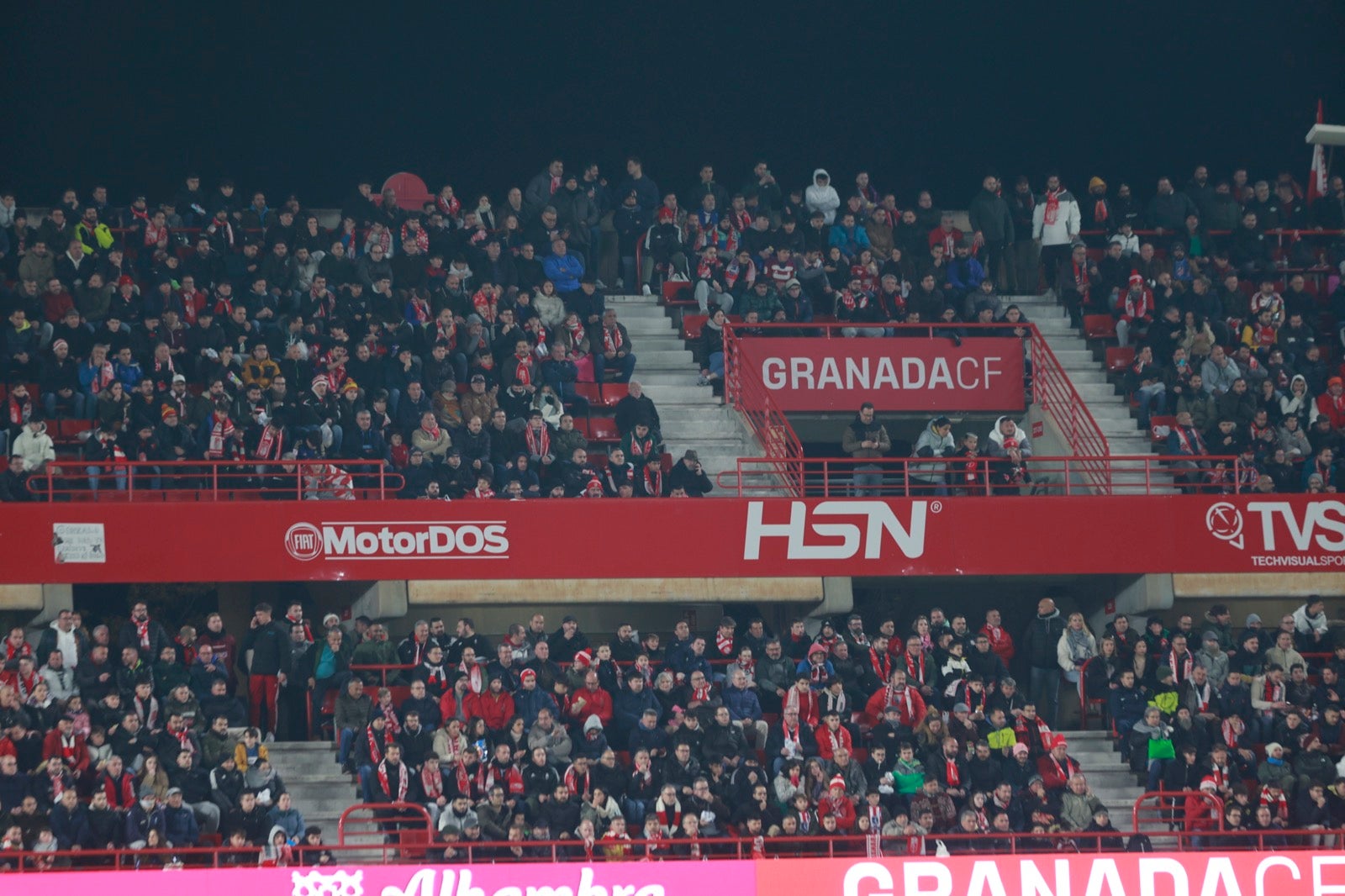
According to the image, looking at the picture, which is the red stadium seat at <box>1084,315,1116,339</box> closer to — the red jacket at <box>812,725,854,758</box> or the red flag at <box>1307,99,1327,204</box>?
the red flag at <box>1307,99,1327,204</box>

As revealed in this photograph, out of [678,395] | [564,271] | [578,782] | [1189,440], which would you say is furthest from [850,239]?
[578,782]

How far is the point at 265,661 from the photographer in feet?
69.7

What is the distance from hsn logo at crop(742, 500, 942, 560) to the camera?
22.8 m

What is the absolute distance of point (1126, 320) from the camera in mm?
26172

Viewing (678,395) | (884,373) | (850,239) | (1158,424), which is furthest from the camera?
(850,239)

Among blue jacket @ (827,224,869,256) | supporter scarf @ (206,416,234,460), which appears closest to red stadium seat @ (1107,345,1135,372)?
blue jacket @ (827,224,869,256)

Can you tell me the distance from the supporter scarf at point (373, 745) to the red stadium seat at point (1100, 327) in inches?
411

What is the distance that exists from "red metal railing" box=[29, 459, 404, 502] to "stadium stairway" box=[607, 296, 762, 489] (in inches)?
130

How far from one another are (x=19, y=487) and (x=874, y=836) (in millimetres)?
9025

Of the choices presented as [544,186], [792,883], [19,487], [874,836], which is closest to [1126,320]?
[544,186]

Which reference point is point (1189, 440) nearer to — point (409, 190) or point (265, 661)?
point (265, 661)

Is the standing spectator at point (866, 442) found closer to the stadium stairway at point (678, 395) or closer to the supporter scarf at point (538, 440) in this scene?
the stadium stairway at point (678, 395)

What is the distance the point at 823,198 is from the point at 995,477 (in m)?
4.89

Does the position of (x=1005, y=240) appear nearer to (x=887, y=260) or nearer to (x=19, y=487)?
(x=887, y=260)
